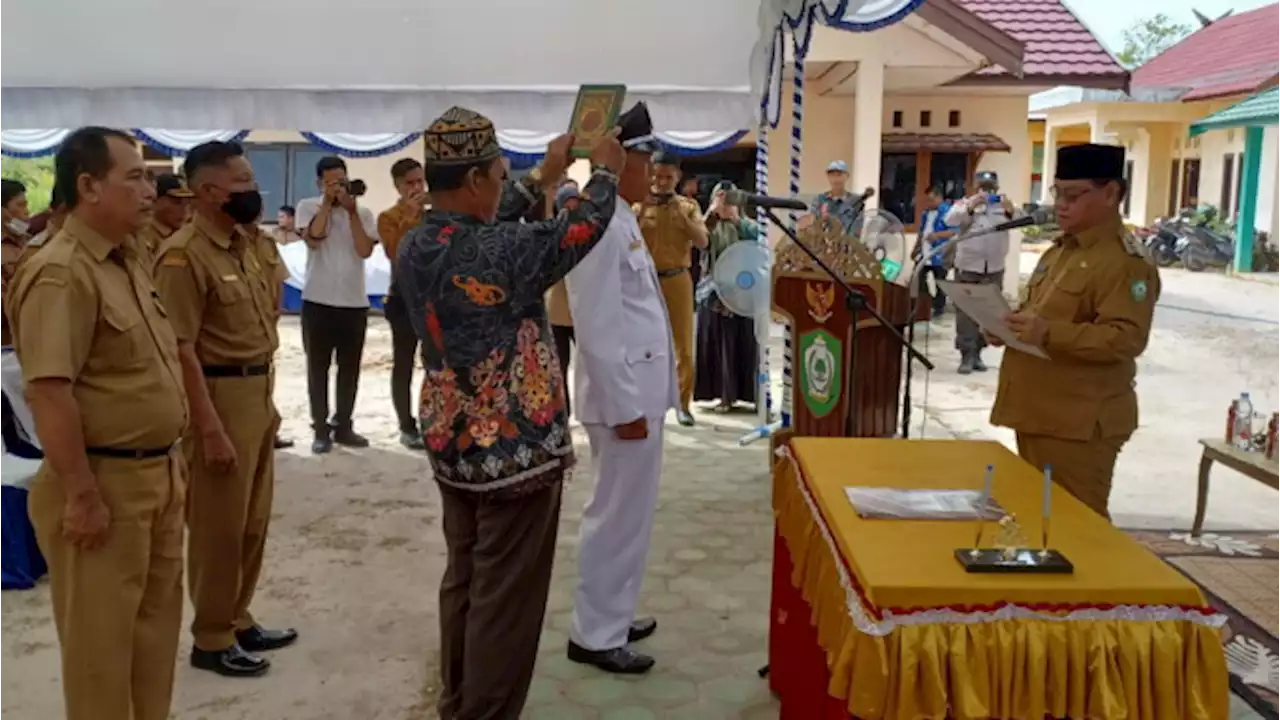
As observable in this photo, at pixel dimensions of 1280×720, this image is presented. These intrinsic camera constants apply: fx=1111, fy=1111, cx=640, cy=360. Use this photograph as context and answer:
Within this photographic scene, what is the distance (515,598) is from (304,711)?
93cm

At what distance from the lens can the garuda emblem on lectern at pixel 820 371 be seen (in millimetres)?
4598

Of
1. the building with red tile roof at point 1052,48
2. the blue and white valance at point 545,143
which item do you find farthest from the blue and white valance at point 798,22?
the building with red tile roof at point 1052,48

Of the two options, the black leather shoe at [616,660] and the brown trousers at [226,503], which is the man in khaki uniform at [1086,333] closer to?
the black leather shoe at [616,660]

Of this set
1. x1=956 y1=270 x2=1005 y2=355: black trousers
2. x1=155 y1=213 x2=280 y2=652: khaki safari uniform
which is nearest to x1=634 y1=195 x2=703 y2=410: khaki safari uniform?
x1=956 y1=270 x2=1005 y2=355: black trousers

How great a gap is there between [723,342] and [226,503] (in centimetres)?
474

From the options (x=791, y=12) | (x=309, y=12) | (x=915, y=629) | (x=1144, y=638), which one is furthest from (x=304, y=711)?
(x=309, y=12)

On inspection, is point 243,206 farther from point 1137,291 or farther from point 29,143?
point 29,143

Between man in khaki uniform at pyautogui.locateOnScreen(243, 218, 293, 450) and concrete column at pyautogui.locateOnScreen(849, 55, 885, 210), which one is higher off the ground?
concrete column at pyautogui.locateOnScreen(849, 55, 885, 210)

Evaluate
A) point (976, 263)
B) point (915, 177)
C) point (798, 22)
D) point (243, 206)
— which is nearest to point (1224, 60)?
point (915, 177)

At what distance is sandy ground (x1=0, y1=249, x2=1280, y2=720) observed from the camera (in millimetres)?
3387

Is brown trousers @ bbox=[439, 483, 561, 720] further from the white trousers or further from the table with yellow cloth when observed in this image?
the table with yellow cloth

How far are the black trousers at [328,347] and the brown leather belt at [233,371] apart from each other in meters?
3.06

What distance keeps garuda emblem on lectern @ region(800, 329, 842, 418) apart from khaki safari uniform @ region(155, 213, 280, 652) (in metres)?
2.21

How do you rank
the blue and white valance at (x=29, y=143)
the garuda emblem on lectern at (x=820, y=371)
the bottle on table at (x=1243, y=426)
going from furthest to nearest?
the blue and white valance at (x=29, y=143) → the bottle on table at (x=1243, y=426) → the garuda emblem on lectern at (x=820, y=371)
